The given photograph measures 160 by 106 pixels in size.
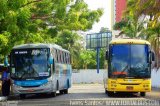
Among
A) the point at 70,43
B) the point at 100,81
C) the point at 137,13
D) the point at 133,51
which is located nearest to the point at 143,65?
the point at 133,51

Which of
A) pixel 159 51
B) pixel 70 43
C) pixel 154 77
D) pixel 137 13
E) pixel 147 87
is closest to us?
pixel 147 87

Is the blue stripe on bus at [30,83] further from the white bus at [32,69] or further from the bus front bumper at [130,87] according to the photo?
the bus front bumper at [130,87]

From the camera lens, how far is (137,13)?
103 feet

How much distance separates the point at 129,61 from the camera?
27.9 metres

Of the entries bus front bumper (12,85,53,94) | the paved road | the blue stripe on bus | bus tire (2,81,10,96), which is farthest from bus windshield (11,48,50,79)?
bus tire (2,81,10,96)

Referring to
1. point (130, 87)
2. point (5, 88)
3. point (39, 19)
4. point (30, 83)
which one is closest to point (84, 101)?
point (130, 87)

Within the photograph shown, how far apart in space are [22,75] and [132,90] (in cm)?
607

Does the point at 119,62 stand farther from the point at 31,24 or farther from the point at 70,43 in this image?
the point at 70,43

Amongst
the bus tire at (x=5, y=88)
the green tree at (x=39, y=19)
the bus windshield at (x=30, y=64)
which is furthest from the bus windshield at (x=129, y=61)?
the bus tire at (x=5, y=88)

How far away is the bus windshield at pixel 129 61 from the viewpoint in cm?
2772

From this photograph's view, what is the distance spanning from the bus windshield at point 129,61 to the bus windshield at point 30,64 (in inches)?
144

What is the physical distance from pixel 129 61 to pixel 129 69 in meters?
0.46

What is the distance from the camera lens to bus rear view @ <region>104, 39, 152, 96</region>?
2769 cm

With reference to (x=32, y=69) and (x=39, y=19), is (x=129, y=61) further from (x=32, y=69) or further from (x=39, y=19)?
(x=39, y=19)
